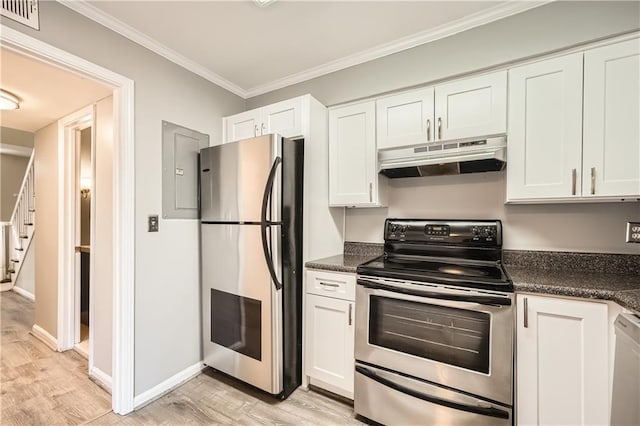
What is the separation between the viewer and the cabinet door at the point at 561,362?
126cm

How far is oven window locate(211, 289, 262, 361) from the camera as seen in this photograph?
6.55ft

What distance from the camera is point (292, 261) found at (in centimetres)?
208

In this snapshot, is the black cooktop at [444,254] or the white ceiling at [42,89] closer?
the black cooktop at [444,254]

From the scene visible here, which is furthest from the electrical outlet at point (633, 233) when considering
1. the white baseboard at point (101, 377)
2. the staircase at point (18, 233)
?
the staircase at point (18, 233)

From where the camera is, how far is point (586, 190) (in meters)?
1.51

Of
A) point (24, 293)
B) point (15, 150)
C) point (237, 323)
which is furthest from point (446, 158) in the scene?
point (15, 150)

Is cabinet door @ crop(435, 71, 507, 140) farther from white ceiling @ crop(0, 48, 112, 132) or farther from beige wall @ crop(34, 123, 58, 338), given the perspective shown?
beige wall @ crop(34, 123, 58, 338)

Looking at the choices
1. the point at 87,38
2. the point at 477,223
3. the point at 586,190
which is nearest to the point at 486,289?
the point at 477,223

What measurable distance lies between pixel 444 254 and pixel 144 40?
8.74 feet

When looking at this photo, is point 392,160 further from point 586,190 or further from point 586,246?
point 586,246

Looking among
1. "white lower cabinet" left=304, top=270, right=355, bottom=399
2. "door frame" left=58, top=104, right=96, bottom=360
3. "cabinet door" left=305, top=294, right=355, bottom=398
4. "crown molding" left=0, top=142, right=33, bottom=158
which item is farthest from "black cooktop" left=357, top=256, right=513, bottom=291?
"crown molding" left=0, top=142, right=33, bottom=158

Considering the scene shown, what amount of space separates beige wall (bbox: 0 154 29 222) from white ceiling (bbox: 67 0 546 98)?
5834 millimetres

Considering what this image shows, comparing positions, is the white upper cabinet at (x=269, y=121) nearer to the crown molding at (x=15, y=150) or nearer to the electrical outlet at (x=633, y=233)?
the electrical outlet at (x=633, y=233)

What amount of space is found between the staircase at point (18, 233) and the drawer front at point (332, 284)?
4.94 m
